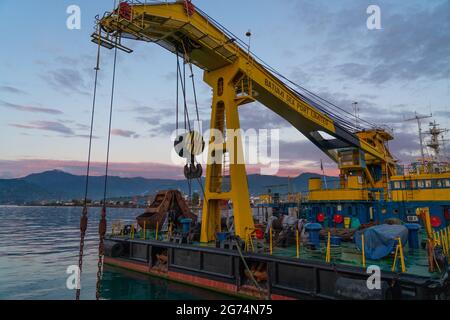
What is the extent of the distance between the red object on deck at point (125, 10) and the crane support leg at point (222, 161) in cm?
599

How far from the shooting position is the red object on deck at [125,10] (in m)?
12.3

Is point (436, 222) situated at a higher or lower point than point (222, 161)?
lower

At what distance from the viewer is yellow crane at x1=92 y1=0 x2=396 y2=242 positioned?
12969 mm

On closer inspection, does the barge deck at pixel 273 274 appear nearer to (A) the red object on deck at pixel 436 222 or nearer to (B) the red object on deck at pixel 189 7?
(A) the red object on deck at pixel 436 222

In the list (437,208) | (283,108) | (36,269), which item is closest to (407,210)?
(437,208)

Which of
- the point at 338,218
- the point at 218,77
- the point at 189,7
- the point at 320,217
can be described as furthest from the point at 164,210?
the point at 189,7

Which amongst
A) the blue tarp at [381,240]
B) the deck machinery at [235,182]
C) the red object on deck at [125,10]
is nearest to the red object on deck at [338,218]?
the deck machinery at [235,182]

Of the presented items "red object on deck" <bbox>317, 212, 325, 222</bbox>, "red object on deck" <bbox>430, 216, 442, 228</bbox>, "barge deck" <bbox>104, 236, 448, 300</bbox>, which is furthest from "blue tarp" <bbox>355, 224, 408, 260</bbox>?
"red object on deck" <bbox>317, 212, 325, 222</bbox>

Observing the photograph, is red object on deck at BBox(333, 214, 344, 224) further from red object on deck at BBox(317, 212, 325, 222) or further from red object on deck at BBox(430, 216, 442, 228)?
red object on deck at BBox(430, 216, 442, 228)

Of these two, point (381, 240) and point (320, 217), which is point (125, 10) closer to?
point (381, 240)

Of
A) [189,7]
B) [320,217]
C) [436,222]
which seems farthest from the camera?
[320,217]

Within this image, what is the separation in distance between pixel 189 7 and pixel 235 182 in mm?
8782

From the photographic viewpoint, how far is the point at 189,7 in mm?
14242
